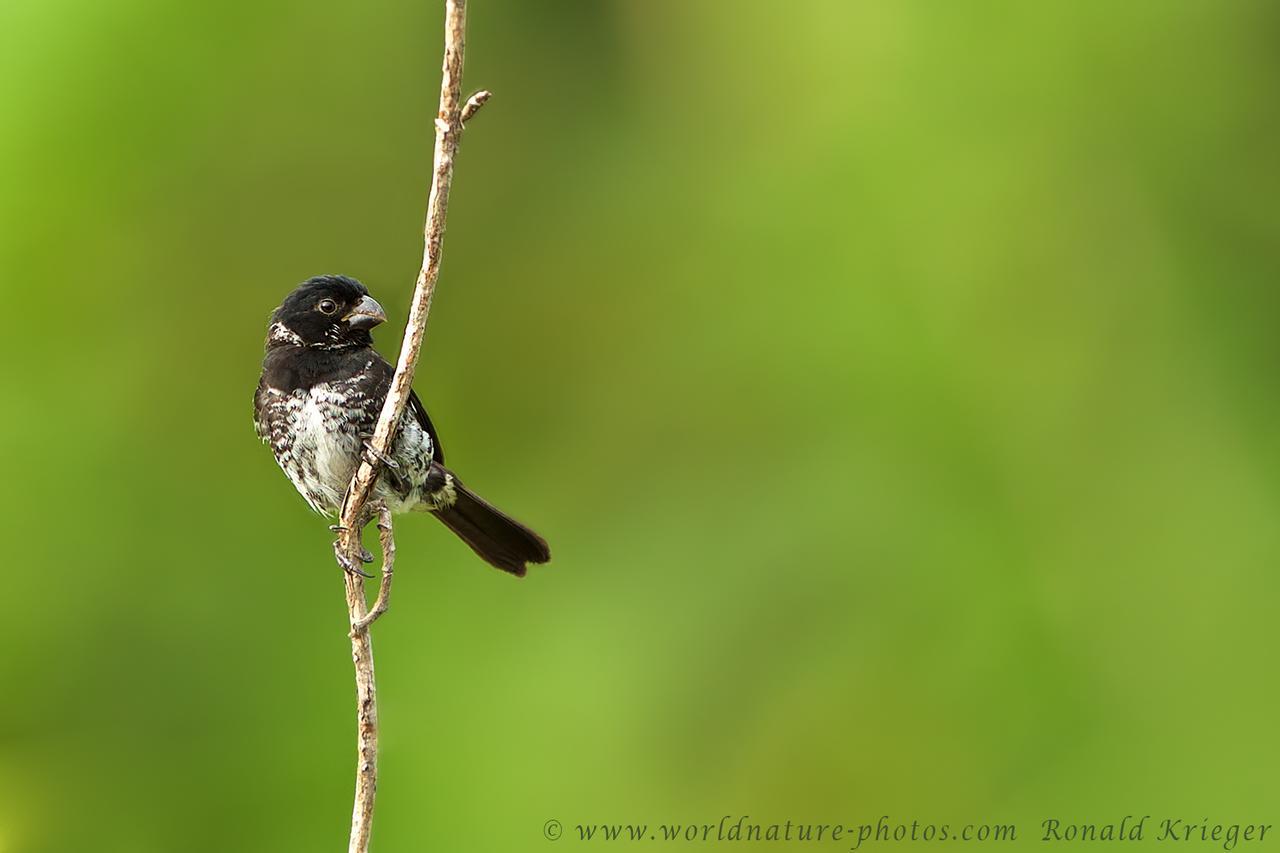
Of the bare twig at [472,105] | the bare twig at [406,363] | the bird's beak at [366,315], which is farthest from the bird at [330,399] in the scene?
the bare twig at [472,105]

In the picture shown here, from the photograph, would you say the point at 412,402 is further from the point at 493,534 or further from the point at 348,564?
the point at 348,564

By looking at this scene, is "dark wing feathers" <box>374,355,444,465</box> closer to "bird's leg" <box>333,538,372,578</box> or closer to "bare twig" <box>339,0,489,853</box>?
"bird's leg" <box>333,538,372,578</box>

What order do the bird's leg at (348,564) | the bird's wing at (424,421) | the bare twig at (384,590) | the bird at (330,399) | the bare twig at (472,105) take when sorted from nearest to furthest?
1. the bare twig at (472,105)
2. the bare twig at (384,590)
3. the bird's leg at (348,564)
4. the bird at (330,399)
5. the bird's wing at (424,421)

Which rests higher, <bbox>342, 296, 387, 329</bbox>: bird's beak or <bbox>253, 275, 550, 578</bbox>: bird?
<bbox>342, 296, 387, 329</bbox>: bird's beak

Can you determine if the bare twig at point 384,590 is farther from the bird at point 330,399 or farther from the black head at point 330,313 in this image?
the black head at point 330,313

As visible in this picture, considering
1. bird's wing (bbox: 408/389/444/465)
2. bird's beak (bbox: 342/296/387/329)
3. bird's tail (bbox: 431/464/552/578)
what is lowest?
bird's tail (bbox: 431/464/552/578)

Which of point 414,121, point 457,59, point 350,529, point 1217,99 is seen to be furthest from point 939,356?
point 457,59

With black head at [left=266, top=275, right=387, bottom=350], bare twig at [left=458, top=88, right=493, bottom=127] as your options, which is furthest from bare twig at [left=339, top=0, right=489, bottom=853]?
black head at [left=266, top=275, right=387, bottom=350]

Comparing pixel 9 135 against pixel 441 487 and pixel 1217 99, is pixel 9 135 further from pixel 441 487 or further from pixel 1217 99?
pixel 1217 99
